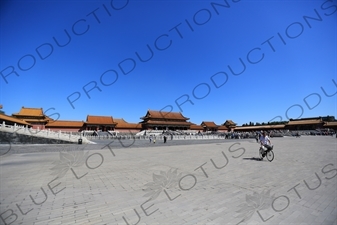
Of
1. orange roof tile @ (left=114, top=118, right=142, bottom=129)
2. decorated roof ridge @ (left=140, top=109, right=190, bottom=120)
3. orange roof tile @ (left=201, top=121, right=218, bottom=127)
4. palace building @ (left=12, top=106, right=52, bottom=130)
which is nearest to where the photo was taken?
palace building @ (left=12, top=106, right=52, bottom=130)

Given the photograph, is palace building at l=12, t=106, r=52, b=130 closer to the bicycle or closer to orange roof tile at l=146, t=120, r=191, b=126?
orange roof tile at l=146, t=120, r=191, b=126

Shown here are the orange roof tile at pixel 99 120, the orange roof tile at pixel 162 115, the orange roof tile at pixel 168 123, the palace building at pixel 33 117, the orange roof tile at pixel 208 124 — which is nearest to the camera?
the palace building at pixel 33 117

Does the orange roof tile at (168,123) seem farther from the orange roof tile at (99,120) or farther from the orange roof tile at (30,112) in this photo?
the orange roof tile at (30,112)

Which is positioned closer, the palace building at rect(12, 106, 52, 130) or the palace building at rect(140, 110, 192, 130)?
the palace building at rect(12, 106, 52, 130)

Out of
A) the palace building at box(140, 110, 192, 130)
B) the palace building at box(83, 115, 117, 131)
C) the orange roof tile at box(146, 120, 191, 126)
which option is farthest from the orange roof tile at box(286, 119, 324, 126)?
the palace building at box(83, 115, 117, 131)

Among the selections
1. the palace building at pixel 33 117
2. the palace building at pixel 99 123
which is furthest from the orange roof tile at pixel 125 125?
the palace building at pixel 33 117

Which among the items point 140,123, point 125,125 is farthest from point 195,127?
point 125,125

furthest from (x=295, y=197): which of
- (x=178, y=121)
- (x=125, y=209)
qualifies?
(x=178, y=121)

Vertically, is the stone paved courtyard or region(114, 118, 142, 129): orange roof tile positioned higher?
region(114, 118, 142, 129): orange roof tile

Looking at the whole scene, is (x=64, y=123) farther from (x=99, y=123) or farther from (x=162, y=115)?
(x=162, y=115)

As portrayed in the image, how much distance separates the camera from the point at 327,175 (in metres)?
5.93

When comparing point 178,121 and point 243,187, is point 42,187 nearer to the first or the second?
point 243,187

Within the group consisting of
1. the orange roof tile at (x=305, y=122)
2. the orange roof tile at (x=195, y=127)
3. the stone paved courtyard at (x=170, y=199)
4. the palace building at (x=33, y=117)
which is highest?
the palace building at (x=33, y=117)

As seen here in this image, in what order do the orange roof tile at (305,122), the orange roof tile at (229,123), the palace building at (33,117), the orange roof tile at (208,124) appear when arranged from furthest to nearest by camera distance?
the orange roof tile at (229,123), the orange roof tile at (208,124), the orange roof tile at (305,122), the palace building at (33,117)
